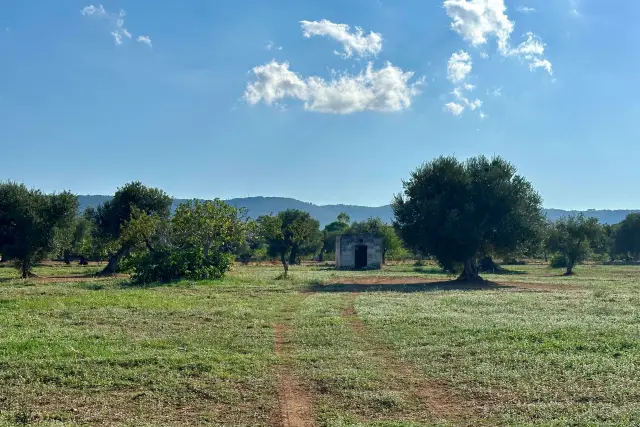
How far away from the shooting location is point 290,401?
1018 centimetres

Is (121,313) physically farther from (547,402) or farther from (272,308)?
(547,402)

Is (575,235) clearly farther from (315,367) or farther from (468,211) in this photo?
(315,367)

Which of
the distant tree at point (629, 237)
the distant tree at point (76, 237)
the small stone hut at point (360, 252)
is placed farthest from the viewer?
the distant tree at point (629, 237)

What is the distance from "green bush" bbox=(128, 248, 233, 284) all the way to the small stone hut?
3139 centimetres

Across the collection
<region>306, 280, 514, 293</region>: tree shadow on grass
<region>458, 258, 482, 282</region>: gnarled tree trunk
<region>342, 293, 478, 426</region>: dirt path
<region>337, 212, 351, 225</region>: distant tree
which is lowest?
<region>342, 293, 478, 426</region>: dirt path

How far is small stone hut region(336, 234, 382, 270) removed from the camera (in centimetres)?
7019

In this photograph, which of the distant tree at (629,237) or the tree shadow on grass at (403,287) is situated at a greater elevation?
the distant tree at (629,237)

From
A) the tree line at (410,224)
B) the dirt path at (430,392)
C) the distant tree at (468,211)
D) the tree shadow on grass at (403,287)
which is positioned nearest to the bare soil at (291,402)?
the dirt path at (430,392)

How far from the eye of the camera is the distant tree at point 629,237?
103 meters

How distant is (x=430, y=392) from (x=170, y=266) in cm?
3083

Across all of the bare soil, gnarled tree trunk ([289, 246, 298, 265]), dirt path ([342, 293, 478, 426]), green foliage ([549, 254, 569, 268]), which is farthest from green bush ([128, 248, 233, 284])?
gnarled tree trunk ([289, 246, 298, 265])

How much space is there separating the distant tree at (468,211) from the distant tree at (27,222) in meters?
27.5

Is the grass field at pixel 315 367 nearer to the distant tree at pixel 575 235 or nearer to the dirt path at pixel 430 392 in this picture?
the dirt path at pixel 430 392

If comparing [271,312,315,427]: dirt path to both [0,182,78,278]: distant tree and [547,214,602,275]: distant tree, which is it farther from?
[547,214,602,275]: distant tree
